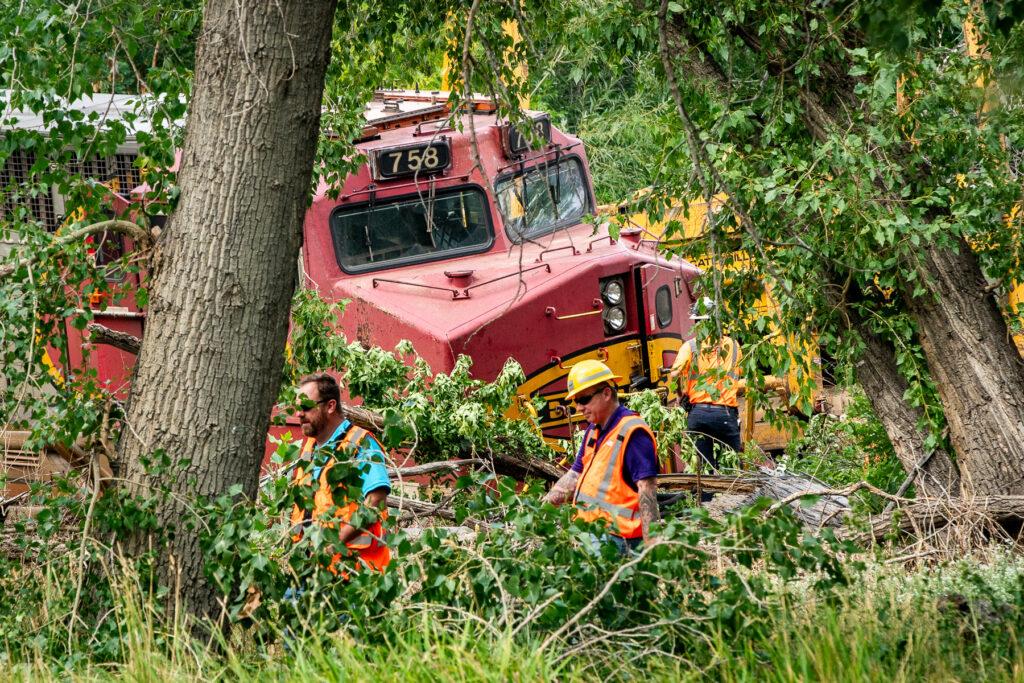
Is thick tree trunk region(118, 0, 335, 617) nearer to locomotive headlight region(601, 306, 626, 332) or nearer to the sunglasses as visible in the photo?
the sunglasses

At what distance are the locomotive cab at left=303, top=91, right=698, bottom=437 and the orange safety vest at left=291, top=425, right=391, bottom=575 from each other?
3054 mm

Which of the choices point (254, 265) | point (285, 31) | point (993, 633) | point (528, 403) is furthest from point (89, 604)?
point (528, 403)

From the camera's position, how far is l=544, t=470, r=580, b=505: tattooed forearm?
18.7 feet

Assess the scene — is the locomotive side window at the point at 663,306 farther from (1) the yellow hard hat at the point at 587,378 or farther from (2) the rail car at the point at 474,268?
(1) the yellow hard hat at the point at 587,378

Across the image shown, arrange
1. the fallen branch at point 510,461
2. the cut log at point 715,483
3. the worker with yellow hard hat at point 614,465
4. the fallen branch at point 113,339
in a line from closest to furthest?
the fallen branch at point 113,339, the worker with yellow hard hat at point 614,465, the cut log at point 715,483, the fallen branch at point 510,461

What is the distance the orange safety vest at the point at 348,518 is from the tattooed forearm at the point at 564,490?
93cm

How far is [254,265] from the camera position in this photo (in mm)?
4609

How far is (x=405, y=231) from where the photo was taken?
9289mm

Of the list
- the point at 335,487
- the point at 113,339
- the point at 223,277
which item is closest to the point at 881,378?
the point at 335,487

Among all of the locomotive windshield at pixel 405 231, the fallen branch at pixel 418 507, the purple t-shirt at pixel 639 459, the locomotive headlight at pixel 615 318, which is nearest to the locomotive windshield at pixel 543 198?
the locomotive windshield at pixel 405 231

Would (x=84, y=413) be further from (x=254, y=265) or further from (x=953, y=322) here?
(x=953, y=322)

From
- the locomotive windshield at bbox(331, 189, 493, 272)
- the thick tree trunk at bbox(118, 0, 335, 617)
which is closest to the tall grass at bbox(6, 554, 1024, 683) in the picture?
the thick tree trunk at bbox(118, 0, 335, 617)

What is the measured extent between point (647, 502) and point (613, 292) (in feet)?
13.3

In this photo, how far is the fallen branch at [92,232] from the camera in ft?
15.6
